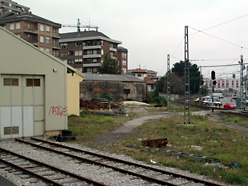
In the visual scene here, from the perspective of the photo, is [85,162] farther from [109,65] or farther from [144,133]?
[109,65]

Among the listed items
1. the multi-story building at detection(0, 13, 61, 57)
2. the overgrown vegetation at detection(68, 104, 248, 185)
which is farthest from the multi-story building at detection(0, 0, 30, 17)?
the overgrown vegetation at detection(68, 104, 248, 185)

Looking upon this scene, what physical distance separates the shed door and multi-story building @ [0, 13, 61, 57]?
51182 mm

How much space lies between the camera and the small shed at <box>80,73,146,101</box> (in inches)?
1903

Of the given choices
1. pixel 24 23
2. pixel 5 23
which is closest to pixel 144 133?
pixel 24 23

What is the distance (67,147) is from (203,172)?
676 centimetres

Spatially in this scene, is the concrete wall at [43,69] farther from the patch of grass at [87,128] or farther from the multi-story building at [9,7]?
the multi-story building at [9,7]

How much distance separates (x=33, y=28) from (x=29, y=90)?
175 feet

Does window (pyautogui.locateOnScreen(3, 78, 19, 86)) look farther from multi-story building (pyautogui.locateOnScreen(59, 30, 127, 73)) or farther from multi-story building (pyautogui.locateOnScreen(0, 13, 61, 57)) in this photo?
multi-story building (pyautogui.locateOnScreen(59, 30, 127, 73))

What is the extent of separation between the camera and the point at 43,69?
16.5m

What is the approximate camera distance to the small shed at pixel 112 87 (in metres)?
48.3

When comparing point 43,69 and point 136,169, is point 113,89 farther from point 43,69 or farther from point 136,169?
point 136,169

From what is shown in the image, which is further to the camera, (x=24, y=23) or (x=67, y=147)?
(x=24, y=23)

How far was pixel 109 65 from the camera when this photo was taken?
79.1 metres

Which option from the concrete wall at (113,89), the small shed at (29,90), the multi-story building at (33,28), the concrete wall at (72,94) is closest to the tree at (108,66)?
the multi-story building at (33,28)
